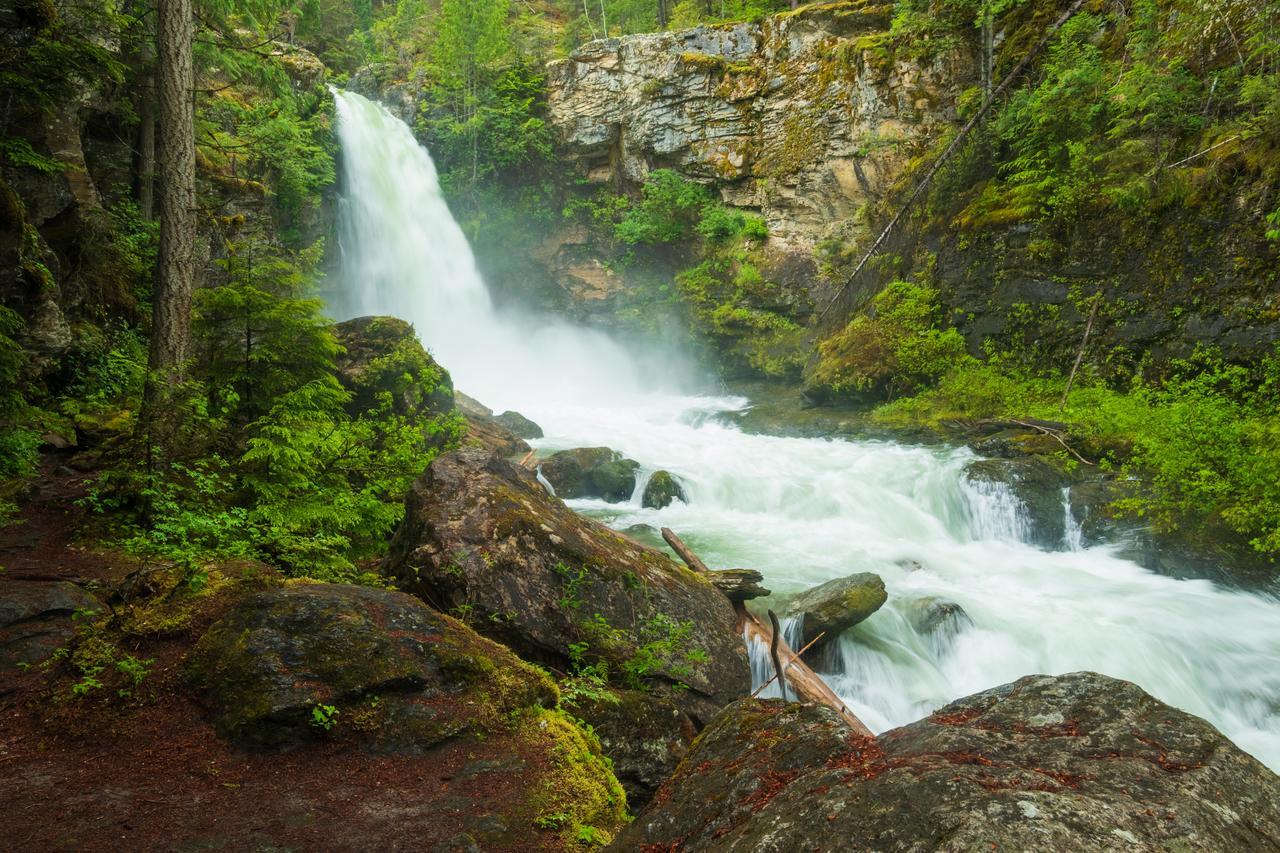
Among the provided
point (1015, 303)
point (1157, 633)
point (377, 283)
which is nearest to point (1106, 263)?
point (1015, 303)

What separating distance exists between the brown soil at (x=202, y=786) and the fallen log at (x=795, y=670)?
3247mm

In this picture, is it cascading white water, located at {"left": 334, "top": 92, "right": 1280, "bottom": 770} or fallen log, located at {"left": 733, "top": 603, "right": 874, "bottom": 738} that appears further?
cascading white water, located at {"left": 334, "top": 92, "right": 1280, "bottom": 770}

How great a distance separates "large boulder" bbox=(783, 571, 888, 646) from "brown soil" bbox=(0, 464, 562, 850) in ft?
14.6

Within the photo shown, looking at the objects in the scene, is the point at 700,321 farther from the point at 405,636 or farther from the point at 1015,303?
the point at 405,636

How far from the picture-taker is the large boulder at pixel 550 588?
4.82 metres

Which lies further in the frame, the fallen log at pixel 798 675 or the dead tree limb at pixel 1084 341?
the dead tree limb at pixel 1084 341

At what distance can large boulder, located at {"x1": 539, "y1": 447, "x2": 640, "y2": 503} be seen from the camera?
12.2 meters

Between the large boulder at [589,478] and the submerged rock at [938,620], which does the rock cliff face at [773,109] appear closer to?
the large boulder at [589,478]

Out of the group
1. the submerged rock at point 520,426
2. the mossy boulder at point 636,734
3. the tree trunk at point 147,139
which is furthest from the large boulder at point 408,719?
the submerged rock at point 520,426

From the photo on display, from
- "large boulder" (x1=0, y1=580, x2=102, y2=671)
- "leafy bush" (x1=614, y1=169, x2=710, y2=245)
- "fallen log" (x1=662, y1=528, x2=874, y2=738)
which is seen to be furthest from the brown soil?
"leafy bush" (x1=614, y1=169, x2=710, y2=245)

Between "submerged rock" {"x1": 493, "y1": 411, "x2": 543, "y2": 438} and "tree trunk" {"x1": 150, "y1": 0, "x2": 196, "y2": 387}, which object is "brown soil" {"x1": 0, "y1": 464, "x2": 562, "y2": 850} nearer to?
"tree trunk" {"x1": 150, "y1": 0, "x2": 196, "y2": 387}

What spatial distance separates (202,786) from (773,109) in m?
24.3

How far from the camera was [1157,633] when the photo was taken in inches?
293

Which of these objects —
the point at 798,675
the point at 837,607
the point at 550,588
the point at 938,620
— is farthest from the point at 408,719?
the point at 938,620
